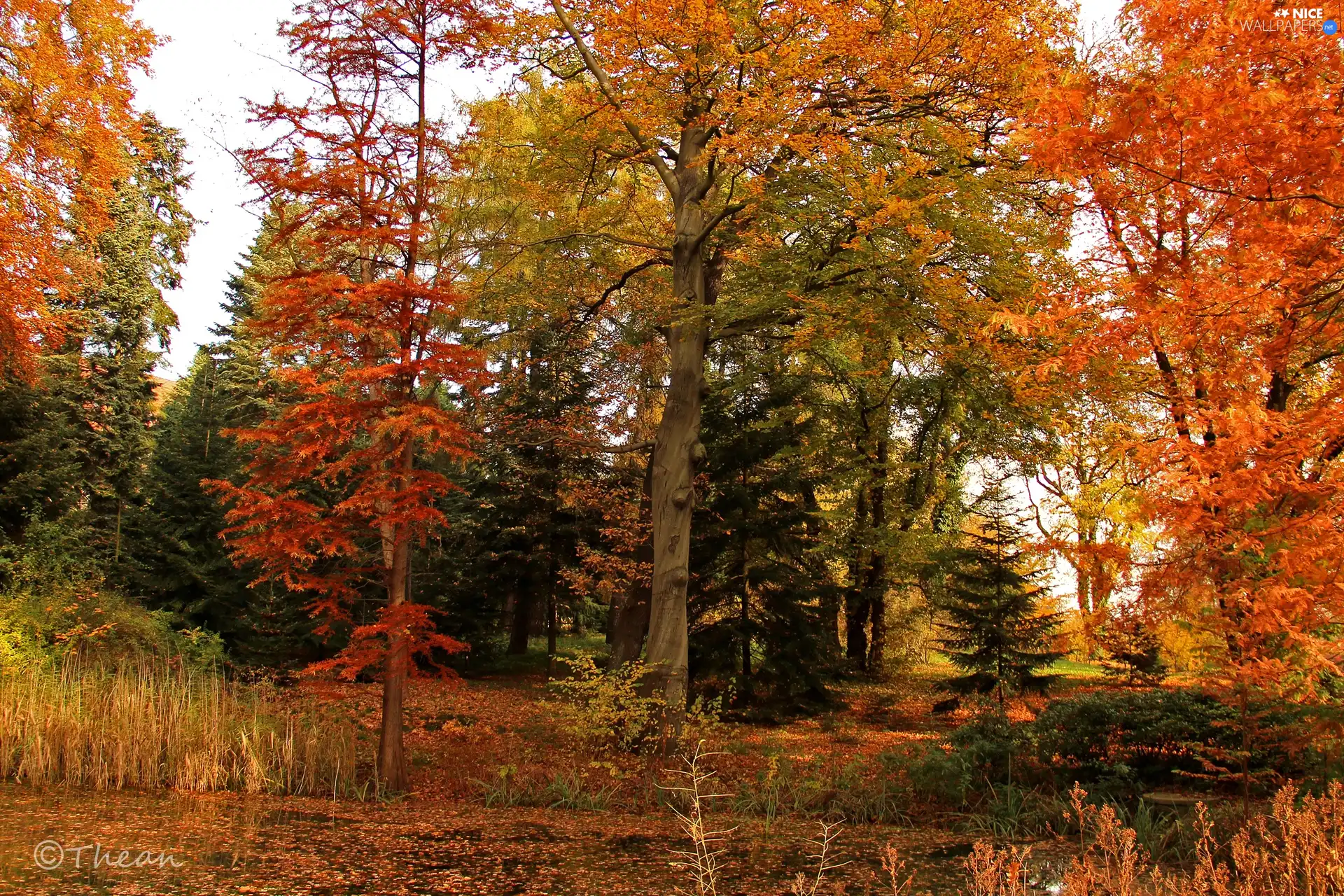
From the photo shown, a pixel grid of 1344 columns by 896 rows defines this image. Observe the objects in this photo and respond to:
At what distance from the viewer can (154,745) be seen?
7164 millimetres

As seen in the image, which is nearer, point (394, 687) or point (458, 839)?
point (458, 839)

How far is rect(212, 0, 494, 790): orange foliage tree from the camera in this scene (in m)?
6.99

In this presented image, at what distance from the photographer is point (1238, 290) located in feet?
14.1

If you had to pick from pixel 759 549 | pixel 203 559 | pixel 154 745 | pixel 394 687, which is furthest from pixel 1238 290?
pixel 203 559

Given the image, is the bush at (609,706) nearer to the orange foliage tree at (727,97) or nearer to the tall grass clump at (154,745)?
the orange foliage tree at (727,97)

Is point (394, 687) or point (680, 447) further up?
point (680, 447)

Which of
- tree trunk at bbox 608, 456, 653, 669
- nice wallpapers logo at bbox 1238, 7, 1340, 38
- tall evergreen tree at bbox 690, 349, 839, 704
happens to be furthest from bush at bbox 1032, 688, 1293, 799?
tree trunk at bbox 608, 456, 653, 669

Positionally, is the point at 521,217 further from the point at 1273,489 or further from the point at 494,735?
the point at 1273,489

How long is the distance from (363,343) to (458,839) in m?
4.20

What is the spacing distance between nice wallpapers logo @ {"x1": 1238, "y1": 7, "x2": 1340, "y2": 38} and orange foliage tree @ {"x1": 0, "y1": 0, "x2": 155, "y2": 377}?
13.3 meters

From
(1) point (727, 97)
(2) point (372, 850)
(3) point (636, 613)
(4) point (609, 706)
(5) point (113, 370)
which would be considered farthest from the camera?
(5) point (113, 370)

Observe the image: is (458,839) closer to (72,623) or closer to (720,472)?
(72,623)

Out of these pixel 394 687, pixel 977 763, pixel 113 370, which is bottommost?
pixel 977 763

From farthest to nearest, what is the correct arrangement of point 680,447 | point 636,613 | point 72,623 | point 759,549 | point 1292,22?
point 636,613, point 759,549, point 72,623, point 680,447, point 1292,22
